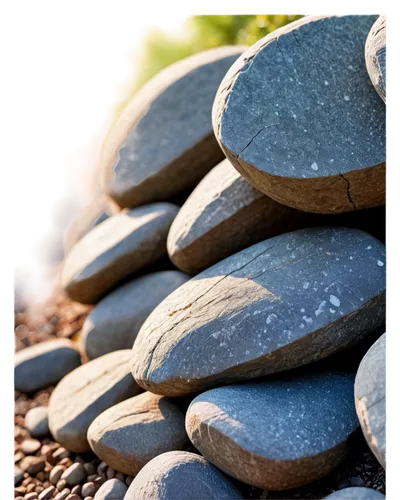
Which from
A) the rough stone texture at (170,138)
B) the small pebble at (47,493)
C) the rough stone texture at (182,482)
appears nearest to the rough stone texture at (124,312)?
the rough stone texture at (170,138)

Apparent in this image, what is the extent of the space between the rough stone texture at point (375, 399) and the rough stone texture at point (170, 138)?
152cm

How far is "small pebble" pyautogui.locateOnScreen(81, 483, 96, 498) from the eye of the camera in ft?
7.96

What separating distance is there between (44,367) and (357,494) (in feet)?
5.97

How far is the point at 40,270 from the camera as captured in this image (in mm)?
4160

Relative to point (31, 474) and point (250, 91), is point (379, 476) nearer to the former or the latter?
point (250, 91)

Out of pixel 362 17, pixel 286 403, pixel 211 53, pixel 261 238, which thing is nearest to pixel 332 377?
pixel 286 403

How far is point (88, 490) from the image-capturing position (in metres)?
2.43

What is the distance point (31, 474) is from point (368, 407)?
1.57 meters

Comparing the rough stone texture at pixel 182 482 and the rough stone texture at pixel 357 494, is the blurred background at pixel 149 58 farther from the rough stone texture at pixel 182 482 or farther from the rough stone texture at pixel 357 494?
the rough stone texture at pixel 357 494

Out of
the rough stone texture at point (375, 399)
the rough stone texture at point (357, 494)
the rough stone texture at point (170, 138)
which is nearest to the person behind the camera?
the rough stone texture at point (375, 399)

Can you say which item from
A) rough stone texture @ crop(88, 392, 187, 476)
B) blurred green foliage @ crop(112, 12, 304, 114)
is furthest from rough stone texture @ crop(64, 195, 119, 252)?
rough stone texture @ crop(88, 392, 187, 476)

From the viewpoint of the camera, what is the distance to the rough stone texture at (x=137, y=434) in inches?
91.0

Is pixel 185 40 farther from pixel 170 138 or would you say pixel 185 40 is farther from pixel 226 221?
pixel 226 221

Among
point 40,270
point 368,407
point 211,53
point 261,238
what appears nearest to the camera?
point 368,407
